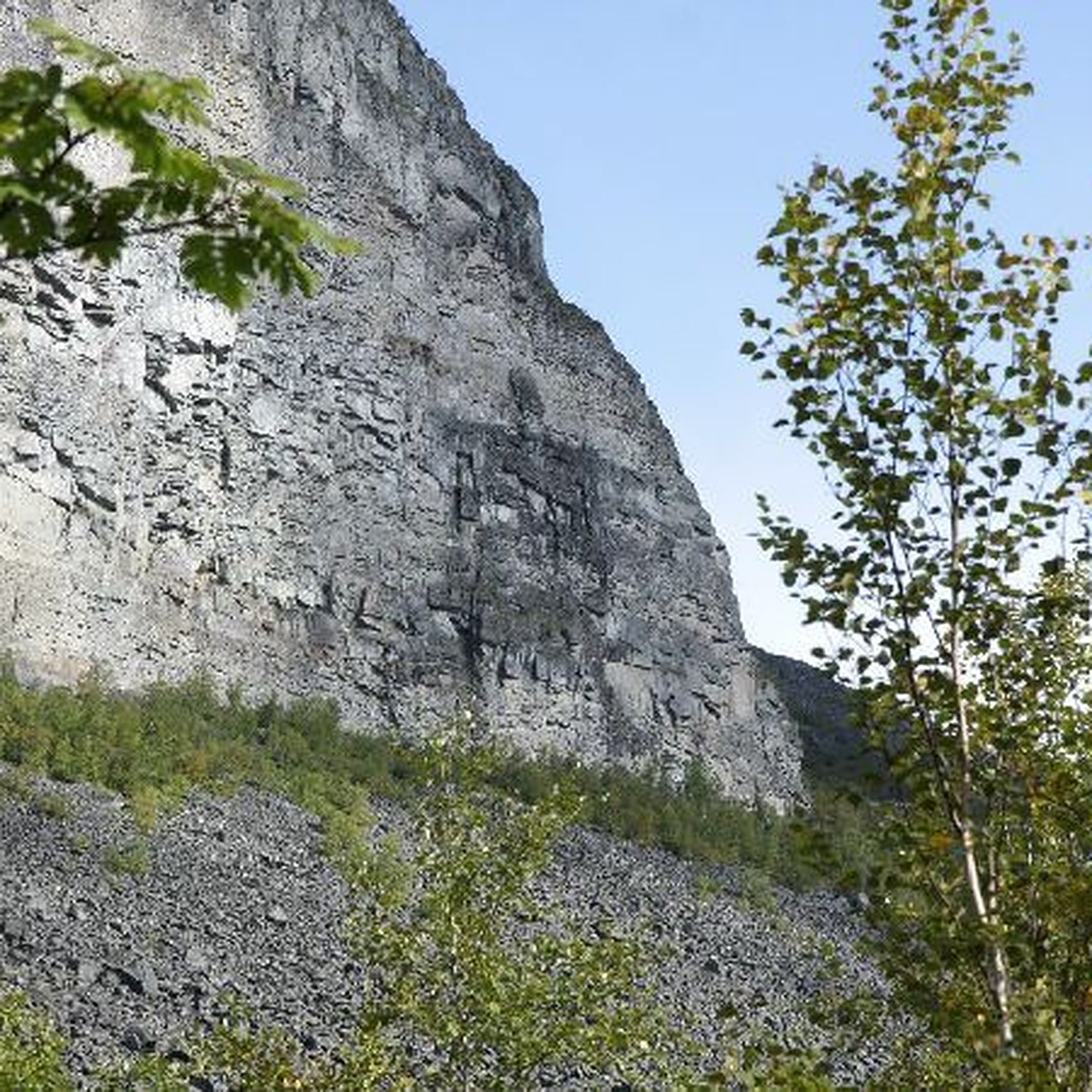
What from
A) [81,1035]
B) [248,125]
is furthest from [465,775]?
[248,125]

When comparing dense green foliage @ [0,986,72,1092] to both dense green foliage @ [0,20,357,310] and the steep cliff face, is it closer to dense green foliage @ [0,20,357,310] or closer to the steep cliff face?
dense green foliage @ [0,20,357,310]

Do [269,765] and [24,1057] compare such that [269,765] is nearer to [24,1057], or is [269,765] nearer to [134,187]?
[24,1057]

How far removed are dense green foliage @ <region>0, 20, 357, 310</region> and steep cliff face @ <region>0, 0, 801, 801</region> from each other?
50634mm

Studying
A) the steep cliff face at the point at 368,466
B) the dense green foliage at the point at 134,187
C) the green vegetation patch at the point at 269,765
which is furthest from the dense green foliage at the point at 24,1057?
the steep cliff face at the point at 368,466

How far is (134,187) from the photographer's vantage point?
10.6ft

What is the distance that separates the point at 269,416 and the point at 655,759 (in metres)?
25.0

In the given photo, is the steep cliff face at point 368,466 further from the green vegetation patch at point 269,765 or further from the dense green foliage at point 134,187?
the dense green foliage at point 134,187

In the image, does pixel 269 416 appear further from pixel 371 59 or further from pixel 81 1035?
pixel 81 1035

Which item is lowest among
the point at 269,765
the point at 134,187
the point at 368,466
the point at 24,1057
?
the point at 24,1057

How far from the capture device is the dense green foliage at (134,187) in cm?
292

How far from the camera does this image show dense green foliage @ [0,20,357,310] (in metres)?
2.92

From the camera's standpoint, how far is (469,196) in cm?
7756

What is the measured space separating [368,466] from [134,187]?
63160mm

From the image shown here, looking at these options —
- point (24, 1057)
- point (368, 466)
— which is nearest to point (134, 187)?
point (24, 1057)
